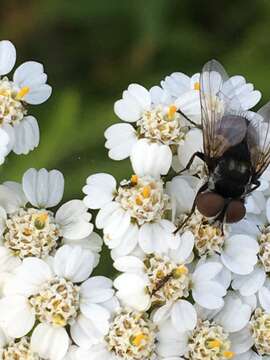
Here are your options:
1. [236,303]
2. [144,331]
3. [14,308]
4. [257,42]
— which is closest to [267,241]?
[236,303]

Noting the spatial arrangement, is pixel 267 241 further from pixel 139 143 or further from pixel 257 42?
pixel 257 42

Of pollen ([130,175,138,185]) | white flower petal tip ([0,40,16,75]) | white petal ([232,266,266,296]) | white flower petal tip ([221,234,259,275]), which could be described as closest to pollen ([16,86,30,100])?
white flower petal tip ([0,40,16,75])

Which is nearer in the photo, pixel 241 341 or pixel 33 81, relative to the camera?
pixel 241 341

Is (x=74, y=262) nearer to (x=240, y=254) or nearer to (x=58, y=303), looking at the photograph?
(x=58, y=303)

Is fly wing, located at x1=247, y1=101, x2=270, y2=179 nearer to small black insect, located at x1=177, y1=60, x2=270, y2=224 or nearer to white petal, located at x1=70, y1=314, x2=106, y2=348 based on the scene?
small black insect, located at x1=177, y1=60, x2=270, y2=224

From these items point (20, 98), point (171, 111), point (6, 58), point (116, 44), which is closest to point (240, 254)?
point (171, 111)

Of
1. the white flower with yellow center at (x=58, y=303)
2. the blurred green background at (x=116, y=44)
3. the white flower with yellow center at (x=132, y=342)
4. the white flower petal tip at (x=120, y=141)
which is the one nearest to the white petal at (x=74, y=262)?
the white flower with yellow center at (x=58, y=303)

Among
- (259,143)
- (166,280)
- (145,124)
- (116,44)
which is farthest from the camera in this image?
(116,44)
